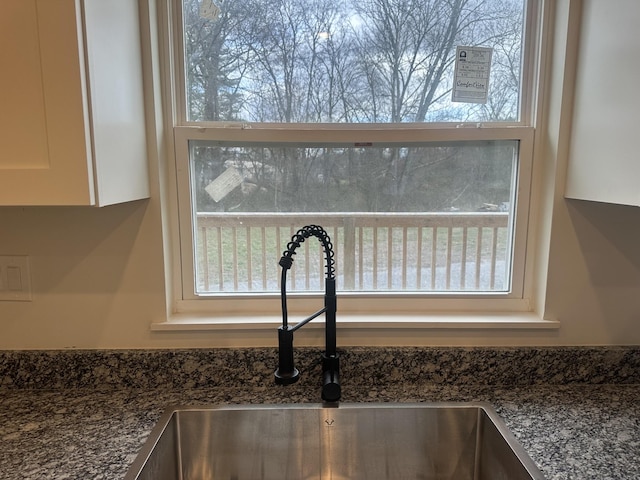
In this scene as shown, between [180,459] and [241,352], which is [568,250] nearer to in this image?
[241,352]

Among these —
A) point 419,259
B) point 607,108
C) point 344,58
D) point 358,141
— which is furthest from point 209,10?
point 607,108

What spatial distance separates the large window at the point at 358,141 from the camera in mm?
1086

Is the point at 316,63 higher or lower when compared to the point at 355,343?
higher

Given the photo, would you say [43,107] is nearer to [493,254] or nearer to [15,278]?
[15,278]

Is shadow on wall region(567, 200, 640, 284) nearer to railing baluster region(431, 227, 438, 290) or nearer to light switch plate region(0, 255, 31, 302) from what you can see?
railing baluster region(431, 227, 438, 290)

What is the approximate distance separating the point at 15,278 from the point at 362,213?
98cm

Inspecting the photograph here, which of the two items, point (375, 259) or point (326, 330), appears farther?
point (375, 259)

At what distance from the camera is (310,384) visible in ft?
3.58

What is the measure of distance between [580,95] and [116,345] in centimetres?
140

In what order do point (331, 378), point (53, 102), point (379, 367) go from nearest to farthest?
point (53, 102) → point (331, 378) → point (379, 367)

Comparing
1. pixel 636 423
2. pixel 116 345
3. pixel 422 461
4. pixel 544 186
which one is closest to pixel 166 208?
pixel 116 345

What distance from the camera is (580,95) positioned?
987mm

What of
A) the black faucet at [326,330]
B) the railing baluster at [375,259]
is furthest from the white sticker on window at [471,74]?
the black faucet at [326,330]

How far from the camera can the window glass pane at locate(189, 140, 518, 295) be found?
1.14 metres
